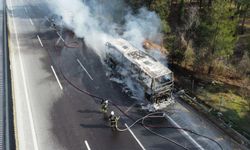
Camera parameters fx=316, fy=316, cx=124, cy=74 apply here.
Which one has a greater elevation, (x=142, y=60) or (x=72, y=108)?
(x=142, y=60)

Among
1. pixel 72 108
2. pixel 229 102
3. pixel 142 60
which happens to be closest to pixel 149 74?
pixel 142 60

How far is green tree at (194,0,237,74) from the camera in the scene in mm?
25156

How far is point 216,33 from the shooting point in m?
25.4

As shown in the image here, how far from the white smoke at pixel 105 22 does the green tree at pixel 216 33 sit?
585 centimetres

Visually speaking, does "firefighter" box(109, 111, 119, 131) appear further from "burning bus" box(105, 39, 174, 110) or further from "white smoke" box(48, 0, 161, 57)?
"white smoke" box(48, 0, 161, 57)

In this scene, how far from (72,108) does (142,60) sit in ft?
20.0

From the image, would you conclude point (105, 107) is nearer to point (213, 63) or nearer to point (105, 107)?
point (105, 107)

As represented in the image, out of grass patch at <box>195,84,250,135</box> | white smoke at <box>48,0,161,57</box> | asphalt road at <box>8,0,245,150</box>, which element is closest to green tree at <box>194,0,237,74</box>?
grass patch at <box>195,84,250,135</box>

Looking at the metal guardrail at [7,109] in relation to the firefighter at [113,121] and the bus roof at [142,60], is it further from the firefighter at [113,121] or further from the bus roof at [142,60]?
the bus roof at [142,60]

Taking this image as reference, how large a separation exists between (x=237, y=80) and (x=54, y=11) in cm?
2622

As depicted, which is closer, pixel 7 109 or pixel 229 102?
pixel 7 109

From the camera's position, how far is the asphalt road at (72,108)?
60.8ft

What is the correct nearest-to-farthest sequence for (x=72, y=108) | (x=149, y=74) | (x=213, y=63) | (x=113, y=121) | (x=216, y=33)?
(x=113, y=121), (x=149, y=74), (x=72, y=108), (x=216, y=33), (x=213, y=63)

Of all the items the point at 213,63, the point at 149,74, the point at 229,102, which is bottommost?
the point at 229,102
